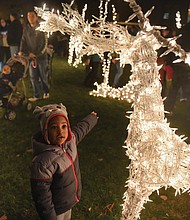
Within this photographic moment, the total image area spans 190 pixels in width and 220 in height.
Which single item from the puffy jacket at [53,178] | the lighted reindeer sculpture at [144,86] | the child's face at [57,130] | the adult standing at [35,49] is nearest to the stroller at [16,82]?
the adult standing at [35,49]

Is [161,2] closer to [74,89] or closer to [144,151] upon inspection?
[74,89]

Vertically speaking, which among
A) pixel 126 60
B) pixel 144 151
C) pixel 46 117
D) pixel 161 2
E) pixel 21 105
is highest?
pixel 161 2

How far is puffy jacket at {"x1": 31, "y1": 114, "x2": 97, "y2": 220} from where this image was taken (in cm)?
229

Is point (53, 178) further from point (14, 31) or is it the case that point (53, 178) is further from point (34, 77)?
point (14, 31)

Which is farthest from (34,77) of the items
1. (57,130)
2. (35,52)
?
(57,130)

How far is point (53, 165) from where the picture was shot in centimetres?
235

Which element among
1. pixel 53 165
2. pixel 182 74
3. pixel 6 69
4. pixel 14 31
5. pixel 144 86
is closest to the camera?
pixel 144 86

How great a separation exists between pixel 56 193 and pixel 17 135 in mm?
2908

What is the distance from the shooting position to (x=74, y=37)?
7.22ft

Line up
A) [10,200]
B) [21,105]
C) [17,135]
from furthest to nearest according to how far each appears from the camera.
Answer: [21,105], [17,135], [10,200]

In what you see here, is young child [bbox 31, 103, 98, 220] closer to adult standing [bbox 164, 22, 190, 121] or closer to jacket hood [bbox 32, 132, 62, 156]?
jacket hood [bbox 32, 132, 62, 156]

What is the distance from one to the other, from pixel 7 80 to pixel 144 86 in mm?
4112

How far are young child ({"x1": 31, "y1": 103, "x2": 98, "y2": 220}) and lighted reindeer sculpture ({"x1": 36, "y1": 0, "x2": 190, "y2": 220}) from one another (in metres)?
0.56

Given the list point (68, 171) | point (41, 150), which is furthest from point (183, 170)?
point (41, 150)
